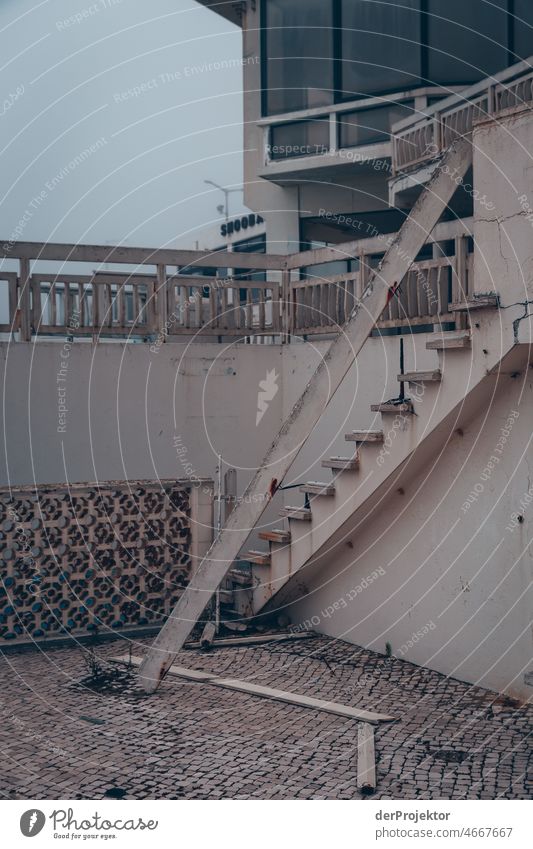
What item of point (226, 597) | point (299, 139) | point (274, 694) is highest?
point (299, 139)

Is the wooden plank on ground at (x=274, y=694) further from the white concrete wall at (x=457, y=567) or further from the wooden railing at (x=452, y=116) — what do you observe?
the wooden railing at (x=452, y=116)

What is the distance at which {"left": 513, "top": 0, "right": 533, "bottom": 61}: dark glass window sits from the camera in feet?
46.9

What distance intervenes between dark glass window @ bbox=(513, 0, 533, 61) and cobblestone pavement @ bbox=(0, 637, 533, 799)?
936 cm

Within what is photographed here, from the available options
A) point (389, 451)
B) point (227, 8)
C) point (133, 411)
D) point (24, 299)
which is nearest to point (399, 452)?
point (389, 451)

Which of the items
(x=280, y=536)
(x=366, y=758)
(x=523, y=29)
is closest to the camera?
(x=366, y=758)

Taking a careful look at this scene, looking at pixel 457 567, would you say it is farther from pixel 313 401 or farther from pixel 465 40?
pixel 465 40

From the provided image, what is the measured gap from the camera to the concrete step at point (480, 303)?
7.66m

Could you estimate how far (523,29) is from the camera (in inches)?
565

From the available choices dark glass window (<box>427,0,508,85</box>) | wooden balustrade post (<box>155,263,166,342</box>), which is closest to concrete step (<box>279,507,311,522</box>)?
wooden balustrade post (<box>155,263,166,342</box>)

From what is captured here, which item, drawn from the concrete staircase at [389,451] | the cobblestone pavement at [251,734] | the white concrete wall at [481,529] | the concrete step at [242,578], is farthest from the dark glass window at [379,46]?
the cobblestone pavement at [251,734]

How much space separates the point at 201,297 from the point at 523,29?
654 centimetres

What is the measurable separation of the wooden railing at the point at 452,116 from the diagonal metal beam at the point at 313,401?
3.75m

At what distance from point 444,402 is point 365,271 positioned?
3.35 metres
